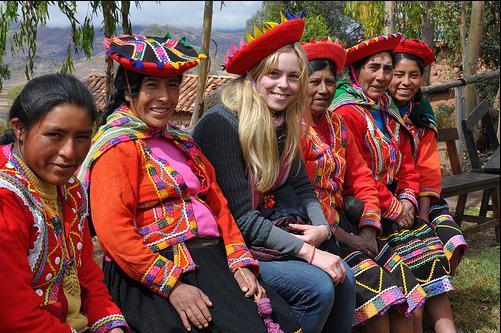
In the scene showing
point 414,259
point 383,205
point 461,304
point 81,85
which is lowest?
point 461,304

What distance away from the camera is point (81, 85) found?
201 centimetres

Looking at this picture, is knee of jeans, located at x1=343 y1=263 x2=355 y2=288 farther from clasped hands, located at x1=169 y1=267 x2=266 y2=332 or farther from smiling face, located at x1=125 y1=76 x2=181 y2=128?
smiling face, located at x1=125 y1=76 x2=181 y2=128

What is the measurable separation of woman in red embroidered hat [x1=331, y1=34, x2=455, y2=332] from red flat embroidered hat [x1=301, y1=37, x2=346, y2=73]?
1.45ft

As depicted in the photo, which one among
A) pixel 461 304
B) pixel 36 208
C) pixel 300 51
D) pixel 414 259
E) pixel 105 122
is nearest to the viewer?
pixel 36 208

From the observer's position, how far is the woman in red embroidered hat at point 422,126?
13.1 ft

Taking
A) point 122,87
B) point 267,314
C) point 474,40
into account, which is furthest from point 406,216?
point 474,40

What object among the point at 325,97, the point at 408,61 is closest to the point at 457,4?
the point at 408,61

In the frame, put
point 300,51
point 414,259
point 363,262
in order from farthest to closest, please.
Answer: point 414,259 < point 363,262 < point 300,51

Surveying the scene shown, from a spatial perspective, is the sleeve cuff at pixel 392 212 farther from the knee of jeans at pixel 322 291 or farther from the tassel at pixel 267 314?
the tassel at pixel 267 314

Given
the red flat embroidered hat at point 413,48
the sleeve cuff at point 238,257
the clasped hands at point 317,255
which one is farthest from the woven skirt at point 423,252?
the sleeve cuff at point 238,257

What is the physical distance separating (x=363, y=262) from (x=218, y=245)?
0.91 m

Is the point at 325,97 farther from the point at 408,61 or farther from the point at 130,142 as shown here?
the point at 130,142

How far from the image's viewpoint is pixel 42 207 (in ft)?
6.34

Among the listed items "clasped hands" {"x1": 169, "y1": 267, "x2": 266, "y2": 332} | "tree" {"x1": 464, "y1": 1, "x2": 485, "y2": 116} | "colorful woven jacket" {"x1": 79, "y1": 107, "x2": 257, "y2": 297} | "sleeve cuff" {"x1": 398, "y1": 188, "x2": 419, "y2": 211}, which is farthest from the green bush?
"clasped hands" {"x1": 169, "y1": 267, "x2": 266, "y2": 332}
